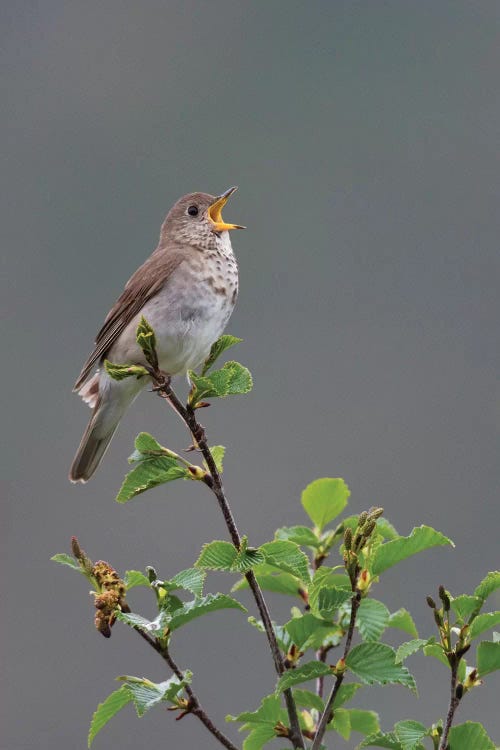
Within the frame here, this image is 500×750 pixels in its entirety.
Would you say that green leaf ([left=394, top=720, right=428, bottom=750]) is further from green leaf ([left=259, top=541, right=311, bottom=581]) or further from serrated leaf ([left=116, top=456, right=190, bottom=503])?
serrated leaf ([left=116, top=456, right=190, bottom=503])

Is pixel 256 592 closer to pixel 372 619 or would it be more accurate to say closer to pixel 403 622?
pixel 372 619

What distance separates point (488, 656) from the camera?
3.06 meters

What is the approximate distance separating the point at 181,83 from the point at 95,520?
78.4 m

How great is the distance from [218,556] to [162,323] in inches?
101

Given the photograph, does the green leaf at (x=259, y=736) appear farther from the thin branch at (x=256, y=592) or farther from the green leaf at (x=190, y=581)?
the green leaf at (x=190, y=581)

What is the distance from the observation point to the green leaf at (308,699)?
3.22 metres

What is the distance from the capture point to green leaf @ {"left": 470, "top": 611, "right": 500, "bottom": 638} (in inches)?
120

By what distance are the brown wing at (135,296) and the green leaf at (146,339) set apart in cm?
226

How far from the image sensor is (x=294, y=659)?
3250 mm

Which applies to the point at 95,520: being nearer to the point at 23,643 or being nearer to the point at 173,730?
the point at 23,643

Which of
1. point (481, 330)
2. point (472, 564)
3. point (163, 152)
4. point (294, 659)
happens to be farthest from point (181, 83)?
point (294, 659)

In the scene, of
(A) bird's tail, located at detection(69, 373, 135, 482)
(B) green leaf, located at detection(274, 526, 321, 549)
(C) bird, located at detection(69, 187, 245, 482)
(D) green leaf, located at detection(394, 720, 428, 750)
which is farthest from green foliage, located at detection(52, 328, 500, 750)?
(A) bird's tail, located at detection(69, 373, 135, 482)

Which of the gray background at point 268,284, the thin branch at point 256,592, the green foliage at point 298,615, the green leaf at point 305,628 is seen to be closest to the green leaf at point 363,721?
the green foliage at point 298,615

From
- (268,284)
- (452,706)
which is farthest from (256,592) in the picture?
(268,284)
